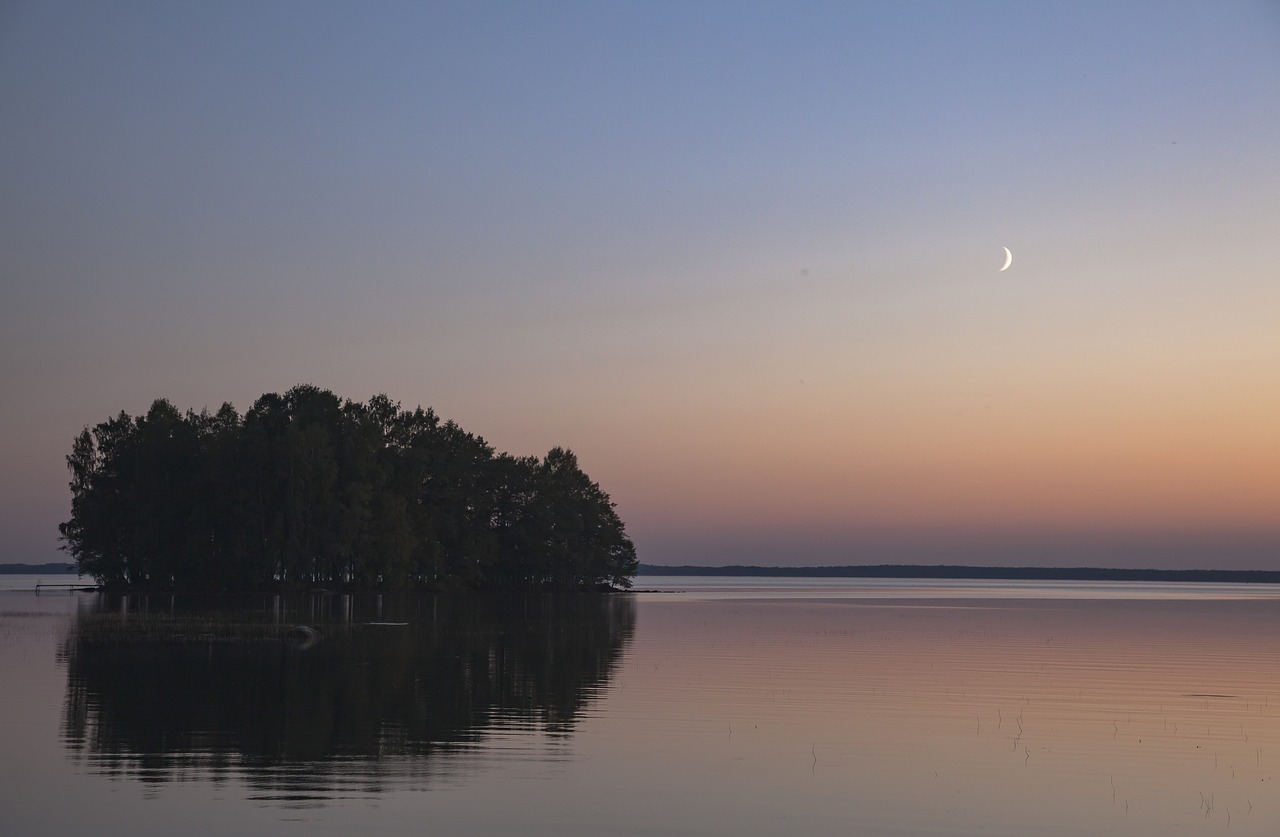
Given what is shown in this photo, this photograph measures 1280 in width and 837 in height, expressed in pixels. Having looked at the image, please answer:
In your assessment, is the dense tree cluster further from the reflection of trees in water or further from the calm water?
the calm water

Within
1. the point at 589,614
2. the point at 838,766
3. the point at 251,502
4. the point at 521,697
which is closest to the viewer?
the point at 838,766

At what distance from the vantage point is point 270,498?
101m

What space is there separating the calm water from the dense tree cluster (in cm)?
5155

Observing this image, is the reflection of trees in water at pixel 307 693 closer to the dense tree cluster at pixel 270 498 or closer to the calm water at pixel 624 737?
the calm water at pixel 624 737

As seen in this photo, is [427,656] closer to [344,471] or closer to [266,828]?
[266,828]

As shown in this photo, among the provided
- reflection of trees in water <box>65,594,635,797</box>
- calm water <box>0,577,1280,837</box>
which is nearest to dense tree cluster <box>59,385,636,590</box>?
reflection of trees in water <box>65,594,635,797</box>

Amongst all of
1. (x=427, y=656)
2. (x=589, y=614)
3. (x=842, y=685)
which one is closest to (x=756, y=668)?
(x=842, y=685)

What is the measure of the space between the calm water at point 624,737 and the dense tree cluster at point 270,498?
51.5 m

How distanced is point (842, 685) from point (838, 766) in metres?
13.3

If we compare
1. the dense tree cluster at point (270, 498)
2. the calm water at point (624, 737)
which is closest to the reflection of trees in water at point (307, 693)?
the calm water at point (624, 737)

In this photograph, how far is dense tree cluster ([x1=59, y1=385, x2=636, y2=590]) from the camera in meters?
101

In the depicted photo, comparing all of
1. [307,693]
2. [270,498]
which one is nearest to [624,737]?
[307,693]

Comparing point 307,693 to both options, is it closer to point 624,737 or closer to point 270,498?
point 624,737

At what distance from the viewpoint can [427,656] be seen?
4328 cm
